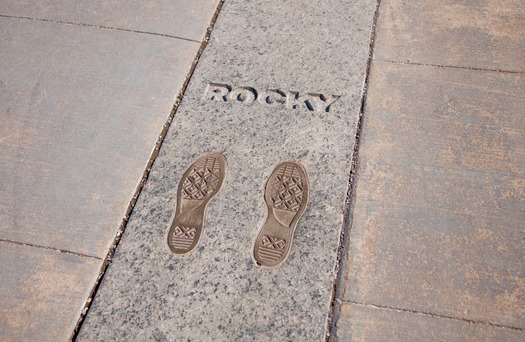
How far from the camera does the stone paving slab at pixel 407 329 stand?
2.28 meters

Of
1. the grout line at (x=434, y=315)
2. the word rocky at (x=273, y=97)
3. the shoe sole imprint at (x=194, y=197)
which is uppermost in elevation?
the word rocky at (x=273, y=97)

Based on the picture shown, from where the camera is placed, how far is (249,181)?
2.89 m

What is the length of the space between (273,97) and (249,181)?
668mm

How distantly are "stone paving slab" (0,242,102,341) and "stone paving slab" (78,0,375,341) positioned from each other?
0.33ft

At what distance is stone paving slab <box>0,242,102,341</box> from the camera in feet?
7.88

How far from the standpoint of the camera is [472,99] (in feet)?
10.5

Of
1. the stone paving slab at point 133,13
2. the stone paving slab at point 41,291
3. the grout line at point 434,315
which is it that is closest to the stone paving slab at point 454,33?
the stone paving slab at point 133,13

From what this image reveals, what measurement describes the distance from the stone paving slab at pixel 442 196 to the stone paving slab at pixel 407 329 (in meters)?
0.05

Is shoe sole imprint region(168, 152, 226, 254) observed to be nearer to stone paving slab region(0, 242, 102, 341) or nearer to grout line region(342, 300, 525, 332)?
stone paving slab region(0, 242, 102, 341)

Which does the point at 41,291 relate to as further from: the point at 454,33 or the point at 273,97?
the point at 454,33

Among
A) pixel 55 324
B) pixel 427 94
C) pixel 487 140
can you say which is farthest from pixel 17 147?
pixel 487 140

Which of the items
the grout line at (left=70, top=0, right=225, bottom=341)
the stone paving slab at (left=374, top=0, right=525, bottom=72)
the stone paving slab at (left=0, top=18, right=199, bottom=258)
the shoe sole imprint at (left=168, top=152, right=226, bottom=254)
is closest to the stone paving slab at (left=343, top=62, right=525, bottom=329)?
the stone paving slab at (left=374, top=0, right=525, bottom=72)

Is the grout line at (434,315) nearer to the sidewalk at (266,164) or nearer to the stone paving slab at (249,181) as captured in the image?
the sidewalk at (266,164)

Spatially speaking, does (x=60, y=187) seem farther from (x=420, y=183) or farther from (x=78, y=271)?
(x=420, y=183)
